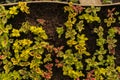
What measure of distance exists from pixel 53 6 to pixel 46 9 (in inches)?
3.0

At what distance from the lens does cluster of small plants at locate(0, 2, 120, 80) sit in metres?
3.81


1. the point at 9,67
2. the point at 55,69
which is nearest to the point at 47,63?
the point at 55,69

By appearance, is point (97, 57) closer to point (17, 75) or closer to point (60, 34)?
point (60, 34)

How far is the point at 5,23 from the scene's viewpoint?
380 cm

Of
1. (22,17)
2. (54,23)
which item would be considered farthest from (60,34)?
(22,17)

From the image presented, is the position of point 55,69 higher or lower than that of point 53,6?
lower

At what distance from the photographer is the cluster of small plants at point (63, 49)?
3.81 m

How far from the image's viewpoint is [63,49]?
3.95 m

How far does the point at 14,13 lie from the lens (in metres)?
3.78

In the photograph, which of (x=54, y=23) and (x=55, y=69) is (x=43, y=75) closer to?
(x=55, y=69)

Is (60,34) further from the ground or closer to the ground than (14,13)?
closer to the ground

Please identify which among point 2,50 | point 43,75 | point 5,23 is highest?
point 5,23

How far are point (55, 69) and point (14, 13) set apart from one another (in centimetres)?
69

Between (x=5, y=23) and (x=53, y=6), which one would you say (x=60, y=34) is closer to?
(x=53, y=6)
